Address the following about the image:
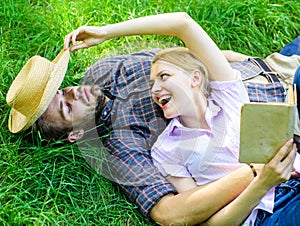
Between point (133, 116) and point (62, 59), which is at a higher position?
point (62, 59)

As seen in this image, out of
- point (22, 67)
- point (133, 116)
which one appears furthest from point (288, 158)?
point (22, 67)

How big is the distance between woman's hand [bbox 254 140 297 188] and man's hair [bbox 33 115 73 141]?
110cm

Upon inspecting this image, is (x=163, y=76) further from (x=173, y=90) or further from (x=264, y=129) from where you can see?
(x=264, y=129)

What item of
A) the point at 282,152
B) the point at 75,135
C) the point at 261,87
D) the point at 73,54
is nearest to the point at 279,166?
the point at 282,152

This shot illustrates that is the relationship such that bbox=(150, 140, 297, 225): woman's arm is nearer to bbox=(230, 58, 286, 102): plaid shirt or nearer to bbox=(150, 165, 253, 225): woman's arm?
bbox=(150, 165, 253, 225): woman's arm

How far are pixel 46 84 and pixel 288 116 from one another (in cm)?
128

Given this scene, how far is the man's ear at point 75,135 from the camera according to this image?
10.9ft

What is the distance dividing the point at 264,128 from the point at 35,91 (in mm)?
1220

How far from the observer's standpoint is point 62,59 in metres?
3.32

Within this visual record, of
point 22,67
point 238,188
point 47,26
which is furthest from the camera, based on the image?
point 47,26

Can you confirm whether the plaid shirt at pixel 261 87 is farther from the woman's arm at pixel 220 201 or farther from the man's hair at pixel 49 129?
the man's hair at pixel 49 129

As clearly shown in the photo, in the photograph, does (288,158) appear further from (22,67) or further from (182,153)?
(22,67)

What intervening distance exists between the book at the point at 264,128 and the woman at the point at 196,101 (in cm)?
17

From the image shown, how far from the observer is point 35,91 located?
3.23 m
